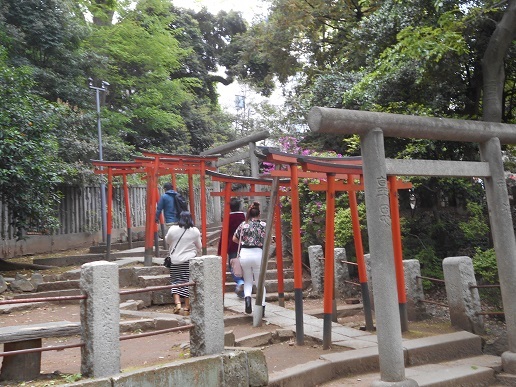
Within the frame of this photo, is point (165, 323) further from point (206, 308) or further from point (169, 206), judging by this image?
point (169, 206)

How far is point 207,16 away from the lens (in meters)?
29.2

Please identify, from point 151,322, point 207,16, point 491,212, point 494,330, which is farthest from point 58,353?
point 207,16

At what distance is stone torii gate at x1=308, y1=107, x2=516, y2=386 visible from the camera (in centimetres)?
547

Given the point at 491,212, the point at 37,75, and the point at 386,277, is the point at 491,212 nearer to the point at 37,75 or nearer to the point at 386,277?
the point at 386,277

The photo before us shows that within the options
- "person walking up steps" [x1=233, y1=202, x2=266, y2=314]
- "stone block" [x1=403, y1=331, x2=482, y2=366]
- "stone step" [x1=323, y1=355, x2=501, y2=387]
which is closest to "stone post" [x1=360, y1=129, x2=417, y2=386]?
"stone step" [x1=323, y1=355, x2=501, y2=387]

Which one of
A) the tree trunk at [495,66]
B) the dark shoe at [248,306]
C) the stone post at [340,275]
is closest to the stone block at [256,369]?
the dark shoe at [248,306]

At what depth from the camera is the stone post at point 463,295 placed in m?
7.90

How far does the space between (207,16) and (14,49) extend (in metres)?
14.2

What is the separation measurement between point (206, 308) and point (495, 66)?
797 centimetres

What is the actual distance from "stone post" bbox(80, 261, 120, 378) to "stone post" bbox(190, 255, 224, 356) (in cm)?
87

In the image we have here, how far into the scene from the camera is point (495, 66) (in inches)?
391

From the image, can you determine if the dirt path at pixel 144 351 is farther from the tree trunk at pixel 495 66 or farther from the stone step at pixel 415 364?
the tree trunk at pixel 495 66

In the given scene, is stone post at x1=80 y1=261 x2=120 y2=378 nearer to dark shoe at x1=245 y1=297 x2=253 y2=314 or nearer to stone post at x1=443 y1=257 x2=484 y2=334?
dark shoe at x1=245 y1=297 x2=253 y2=314

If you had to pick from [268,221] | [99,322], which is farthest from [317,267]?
[99,322]
